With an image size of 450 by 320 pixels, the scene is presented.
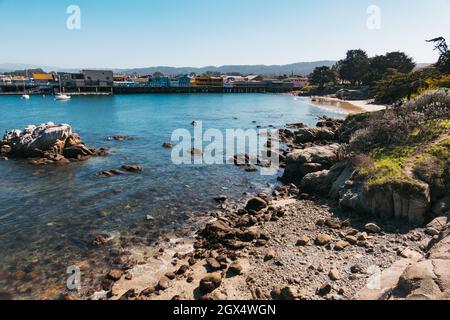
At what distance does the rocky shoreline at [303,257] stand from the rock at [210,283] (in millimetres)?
35

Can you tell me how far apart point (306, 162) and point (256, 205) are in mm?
7859

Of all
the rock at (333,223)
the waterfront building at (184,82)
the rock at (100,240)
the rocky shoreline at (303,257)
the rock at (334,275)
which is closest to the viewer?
the rocky shoreline at (303,257)

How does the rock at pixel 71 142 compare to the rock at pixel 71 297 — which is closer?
the rock at pixel 71 297

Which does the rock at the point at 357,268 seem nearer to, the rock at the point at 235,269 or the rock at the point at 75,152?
the rock at the point at 235,269

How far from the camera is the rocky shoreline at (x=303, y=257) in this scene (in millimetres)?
10659

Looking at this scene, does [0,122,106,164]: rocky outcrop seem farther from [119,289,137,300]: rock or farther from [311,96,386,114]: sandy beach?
[311,96,386,114]: sandy beach

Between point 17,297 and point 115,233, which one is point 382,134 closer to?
point 115,233

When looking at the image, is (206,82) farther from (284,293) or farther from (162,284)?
(284,293)

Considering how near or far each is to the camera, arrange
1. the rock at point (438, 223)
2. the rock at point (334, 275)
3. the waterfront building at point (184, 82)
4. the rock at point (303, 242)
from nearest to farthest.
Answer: the rock at point (334, 275), the rock at point (438, 223), the rock at point (303, 242), the waterfront building at point (184, 82)

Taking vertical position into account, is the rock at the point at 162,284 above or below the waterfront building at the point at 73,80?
below

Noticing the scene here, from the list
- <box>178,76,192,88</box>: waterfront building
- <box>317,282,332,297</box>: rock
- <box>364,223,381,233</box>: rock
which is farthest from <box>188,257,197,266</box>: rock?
<box>178,76,192,88</box>: waterfront building

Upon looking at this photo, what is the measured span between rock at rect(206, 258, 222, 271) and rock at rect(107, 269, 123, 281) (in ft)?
12.0

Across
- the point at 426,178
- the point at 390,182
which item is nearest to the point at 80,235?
the point at 390,182

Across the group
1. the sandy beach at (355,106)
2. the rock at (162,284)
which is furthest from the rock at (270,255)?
the sandy beach at (355,106)
